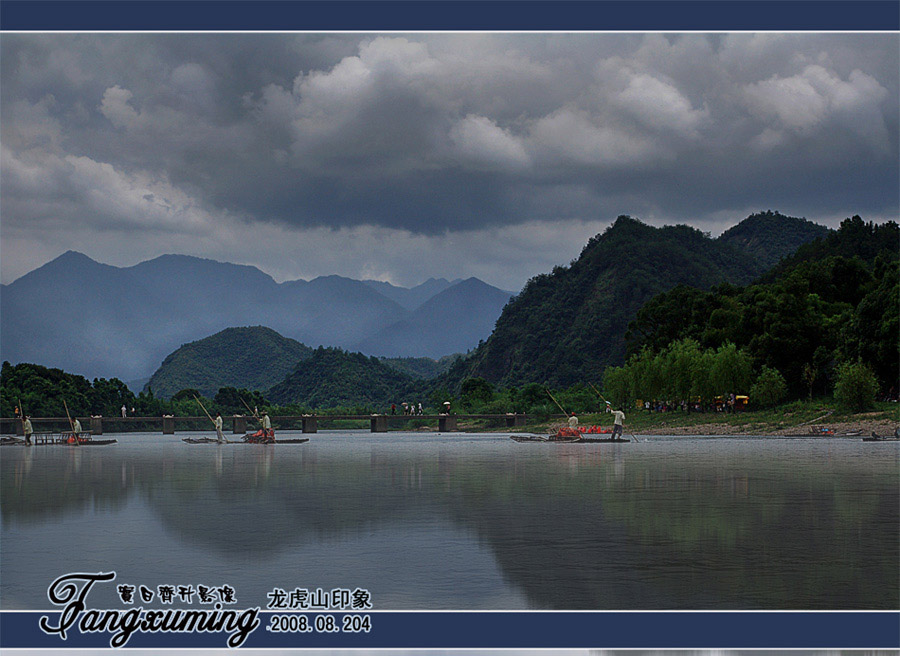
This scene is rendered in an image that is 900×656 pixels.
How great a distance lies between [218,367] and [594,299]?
79973mm

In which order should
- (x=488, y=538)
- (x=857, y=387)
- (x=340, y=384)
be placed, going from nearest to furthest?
(x=488, y=538)
(x=857, y=387)
(x=340, y=384)

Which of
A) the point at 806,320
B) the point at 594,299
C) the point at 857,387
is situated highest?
the point at 594,299

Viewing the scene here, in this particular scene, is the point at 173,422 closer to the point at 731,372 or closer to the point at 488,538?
the point at 731,372

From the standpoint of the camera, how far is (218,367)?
189500mm

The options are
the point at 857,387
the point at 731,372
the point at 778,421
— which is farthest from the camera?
the point at 731,372

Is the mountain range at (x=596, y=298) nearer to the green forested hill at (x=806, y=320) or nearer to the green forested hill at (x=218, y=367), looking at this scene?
the green forested hill at (x=218, y=367)

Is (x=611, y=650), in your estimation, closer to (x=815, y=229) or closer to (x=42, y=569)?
(x=42, y=569)

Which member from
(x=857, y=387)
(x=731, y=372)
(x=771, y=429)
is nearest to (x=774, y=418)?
(x=771, y=429)

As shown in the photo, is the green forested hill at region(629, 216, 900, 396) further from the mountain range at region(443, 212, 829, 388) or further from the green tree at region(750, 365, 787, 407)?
the mountain range at region(443, 212, 829, 388)

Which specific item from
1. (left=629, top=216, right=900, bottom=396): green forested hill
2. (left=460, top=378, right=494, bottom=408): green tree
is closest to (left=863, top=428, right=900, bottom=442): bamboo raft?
(left=629, top=216, right=900, bottom=396): green forested hill

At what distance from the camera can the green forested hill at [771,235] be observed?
182262 millimetres

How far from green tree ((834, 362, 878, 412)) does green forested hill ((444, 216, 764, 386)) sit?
274 feet

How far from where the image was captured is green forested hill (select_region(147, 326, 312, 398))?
180375mm

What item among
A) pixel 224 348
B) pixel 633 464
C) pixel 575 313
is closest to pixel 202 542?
pixel 633 464
